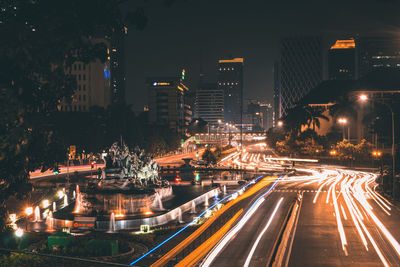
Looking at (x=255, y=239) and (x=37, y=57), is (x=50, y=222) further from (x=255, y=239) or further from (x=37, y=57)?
(x=37, y=57)

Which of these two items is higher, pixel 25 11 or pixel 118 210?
pixel 25 11

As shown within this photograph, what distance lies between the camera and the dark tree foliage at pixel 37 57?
310 inches

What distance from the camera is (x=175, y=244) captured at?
1839 centimetres

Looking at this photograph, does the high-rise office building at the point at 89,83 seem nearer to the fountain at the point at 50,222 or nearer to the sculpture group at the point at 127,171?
the sculpture group at the point at 127,171

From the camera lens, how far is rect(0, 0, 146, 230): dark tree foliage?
Answer: 310 inches

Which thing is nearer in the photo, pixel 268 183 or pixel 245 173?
pixel 268 183

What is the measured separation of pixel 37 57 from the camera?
809 cm

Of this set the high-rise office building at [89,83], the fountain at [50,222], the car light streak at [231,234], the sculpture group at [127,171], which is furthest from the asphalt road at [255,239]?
the high-rise office building at [89,83]

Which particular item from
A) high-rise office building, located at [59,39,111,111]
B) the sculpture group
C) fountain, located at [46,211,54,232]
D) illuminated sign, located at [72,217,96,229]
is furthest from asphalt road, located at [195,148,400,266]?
high-rise office building, located at [59,39,111,111]

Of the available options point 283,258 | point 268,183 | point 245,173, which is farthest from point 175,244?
point 245,173

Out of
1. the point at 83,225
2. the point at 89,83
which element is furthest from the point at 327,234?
the point at 89,83

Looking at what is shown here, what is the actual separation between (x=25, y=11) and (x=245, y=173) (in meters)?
63.5

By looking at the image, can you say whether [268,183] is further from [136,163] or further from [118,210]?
[118,210]

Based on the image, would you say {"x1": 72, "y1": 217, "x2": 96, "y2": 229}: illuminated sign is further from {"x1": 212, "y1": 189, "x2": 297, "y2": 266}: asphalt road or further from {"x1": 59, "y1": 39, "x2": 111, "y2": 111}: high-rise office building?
{"x1": 59, "y1": 39, "x2": 111, "y2": 111}: high-rise office building
